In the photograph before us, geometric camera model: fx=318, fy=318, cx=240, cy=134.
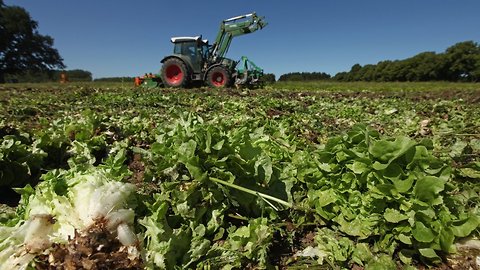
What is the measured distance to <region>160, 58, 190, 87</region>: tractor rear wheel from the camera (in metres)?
19.4

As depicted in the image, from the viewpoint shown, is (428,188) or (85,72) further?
(85,72)

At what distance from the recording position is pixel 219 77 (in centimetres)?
1925

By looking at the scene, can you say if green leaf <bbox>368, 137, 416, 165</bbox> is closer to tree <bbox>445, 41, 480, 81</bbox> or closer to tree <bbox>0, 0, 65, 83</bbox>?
tree <bbox>0, 0, 65, 83</bbox>

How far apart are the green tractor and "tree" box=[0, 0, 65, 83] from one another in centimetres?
5446

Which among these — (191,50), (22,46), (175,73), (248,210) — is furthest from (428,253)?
(22,46)

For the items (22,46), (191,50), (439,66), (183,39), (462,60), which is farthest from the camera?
(439,66)

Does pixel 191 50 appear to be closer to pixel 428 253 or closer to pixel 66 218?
pixel 66 218

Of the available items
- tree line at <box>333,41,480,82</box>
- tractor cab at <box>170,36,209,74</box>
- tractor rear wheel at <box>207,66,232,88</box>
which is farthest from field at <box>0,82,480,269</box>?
tree line at <box>333,41,480,82</box>

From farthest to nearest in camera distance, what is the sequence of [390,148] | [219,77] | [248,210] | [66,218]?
[219,77], [248,210], [390,148], [66,218]

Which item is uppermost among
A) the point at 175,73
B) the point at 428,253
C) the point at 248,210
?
the point at 175,73

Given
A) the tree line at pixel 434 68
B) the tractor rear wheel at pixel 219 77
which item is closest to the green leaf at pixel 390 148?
the tractor rear wheel at pixel 219 77

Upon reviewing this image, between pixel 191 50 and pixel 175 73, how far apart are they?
1.83 m

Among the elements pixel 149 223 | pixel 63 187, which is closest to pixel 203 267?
pixel 149 223

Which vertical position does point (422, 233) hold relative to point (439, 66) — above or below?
below
